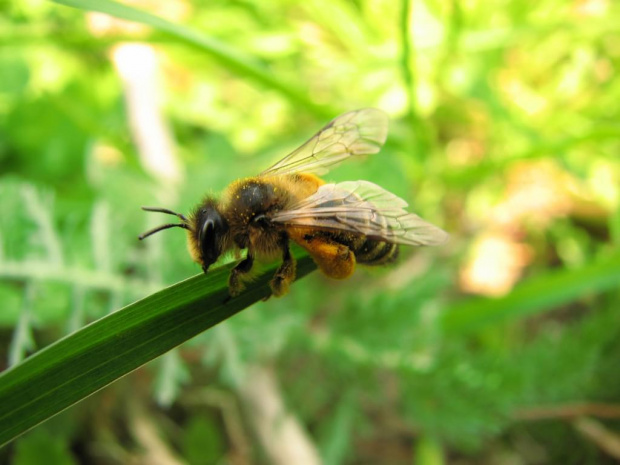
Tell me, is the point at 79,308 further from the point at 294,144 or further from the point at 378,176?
the point at 294,144

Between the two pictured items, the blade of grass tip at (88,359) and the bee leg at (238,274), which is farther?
the bee leg at (238,274)

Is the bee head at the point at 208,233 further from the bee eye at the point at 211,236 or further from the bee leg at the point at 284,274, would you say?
the bee leg at the point at 284,274

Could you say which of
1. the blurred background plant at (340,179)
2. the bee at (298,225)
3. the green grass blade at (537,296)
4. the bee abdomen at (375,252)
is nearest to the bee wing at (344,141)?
the bee at (298,225)

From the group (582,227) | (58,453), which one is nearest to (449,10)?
(582,227)

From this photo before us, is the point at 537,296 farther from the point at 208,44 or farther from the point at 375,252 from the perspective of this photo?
the point at 208,44

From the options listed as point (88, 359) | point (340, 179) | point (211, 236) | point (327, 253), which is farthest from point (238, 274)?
point (340, 179)

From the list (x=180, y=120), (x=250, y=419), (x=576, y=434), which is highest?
(x=180, y=120)

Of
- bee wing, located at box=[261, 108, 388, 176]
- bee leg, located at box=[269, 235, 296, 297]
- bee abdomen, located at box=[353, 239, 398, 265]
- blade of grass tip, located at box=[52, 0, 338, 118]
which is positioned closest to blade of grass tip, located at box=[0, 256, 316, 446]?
bee leg, located at box=[269, 235, 296, 297]
